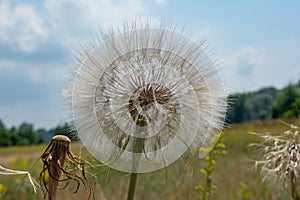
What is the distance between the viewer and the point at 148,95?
4.60 ft

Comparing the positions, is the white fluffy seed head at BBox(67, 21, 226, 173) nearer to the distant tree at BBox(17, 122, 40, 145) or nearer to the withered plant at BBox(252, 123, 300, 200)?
the withered plant at BBox(252, 123, 300, 200)

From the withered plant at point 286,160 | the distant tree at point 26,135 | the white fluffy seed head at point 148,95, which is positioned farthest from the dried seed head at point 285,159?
the distant tree at point 26,135

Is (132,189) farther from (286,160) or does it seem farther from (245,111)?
(245,111)

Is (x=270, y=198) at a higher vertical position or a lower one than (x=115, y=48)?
lower

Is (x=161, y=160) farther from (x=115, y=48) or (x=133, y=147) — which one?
(x=115, y=48)

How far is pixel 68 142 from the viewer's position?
44.8 inches

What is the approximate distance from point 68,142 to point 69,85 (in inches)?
12.1

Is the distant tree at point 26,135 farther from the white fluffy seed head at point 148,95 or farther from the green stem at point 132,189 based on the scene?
the green stem at point 132,189

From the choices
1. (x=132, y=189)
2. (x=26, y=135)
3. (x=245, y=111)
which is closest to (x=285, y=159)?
(x=132, y=189)

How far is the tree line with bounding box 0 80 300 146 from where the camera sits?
1.50 metres

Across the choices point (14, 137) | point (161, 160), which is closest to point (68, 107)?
point (161, 160)

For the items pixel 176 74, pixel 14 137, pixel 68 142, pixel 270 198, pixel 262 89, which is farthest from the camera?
pixel 262 89

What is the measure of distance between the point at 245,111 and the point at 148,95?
245 ft

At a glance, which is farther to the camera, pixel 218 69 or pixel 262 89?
pixel 262 89
